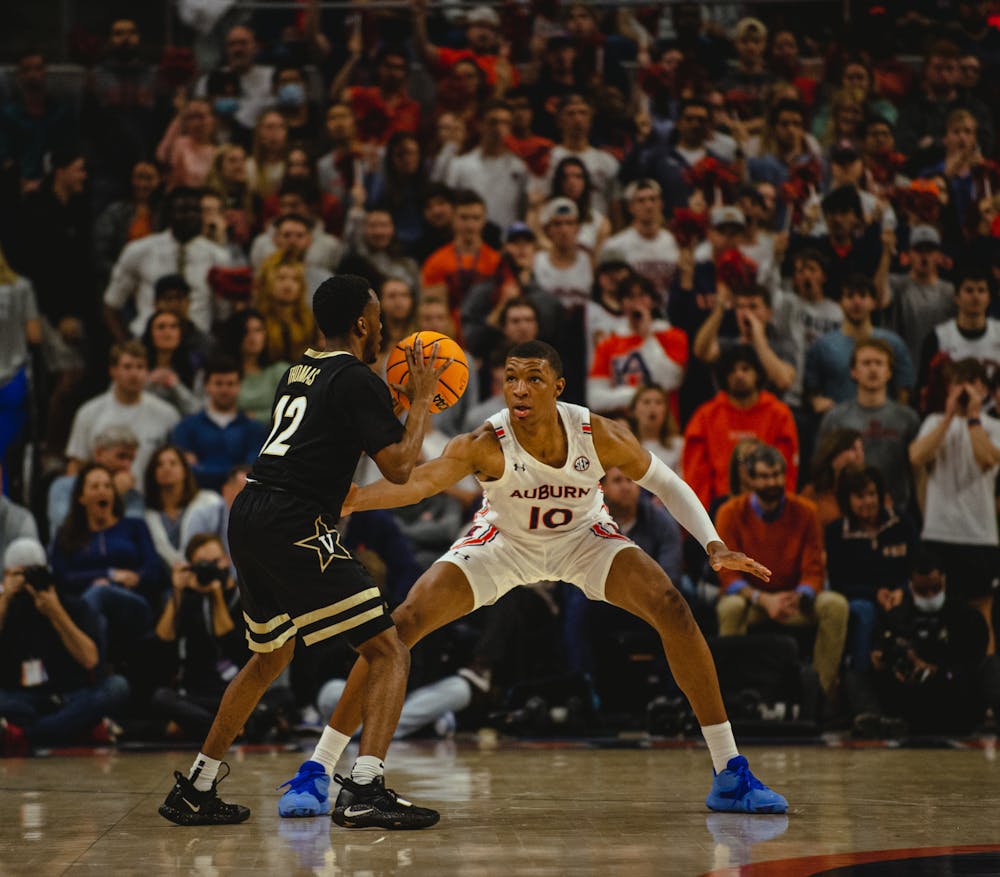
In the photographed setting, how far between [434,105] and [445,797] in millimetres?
8534

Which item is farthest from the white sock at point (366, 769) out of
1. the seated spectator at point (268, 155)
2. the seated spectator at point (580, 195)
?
the seated spectator at point (268, 155)

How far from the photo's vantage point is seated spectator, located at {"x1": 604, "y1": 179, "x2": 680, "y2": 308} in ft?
39.1

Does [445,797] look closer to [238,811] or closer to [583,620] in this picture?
[238,811]

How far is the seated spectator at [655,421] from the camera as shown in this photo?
35.1 feet

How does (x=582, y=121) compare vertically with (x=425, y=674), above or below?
above

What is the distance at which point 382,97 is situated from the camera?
44.7 ft

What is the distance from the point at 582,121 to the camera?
1288 centimetres

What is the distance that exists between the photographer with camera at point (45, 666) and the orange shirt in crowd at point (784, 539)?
13.0 feet

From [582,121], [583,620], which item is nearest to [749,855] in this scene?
[583,620]

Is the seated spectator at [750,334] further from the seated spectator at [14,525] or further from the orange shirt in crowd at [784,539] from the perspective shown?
the seated spectator at [14,525]

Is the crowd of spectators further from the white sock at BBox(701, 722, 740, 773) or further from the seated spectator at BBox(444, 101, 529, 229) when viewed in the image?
the white sock at BBox(701, 722, 740, 773)

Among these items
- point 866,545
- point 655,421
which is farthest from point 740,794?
point 655,421

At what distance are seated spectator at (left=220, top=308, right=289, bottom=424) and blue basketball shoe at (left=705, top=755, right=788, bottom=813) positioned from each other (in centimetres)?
566

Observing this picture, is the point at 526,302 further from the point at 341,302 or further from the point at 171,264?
the point at 341,302
